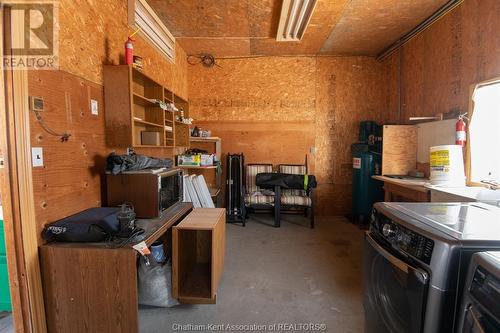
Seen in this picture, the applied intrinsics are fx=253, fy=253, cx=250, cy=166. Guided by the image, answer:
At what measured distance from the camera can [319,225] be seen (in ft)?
12.2

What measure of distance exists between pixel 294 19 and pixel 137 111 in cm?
201

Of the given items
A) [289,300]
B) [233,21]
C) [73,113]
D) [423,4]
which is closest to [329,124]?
[423,4]

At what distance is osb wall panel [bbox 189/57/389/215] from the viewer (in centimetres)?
412

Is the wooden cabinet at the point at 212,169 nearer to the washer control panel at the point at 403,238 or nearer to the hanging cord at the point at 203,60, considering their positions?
the hanging cord at the point at 203,60

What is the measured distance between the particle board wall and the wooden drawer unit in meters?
0.67

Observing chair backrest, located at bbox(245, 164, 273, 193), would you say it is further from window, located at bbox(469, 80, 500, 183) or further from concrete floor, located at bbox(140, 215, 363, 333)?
window, located at bbox(469, 80, 500, 183)

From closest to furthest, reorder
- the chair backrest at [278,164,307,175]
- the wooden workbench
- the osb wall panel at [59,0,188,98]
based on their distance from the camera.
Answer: the osb wall panel at [59,0,188,98] < the wooden workbench < the chair backrest at [278,164,307,175]

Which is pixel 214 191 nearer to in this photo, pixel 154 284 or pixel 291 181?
pixel 291 181

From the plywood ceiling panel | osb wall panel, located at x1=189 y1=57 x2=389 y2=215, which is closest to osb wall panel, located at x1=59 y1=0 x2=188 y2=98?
osb wall panel, located at x1=189 y1=57 x2=389 y2=215

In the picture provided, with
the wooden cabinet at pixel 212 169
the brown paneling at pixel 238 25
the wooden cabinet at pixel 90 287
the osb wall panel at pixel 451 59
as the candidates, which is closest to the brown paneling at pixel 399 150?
the osb wall panel at pixel 451 59

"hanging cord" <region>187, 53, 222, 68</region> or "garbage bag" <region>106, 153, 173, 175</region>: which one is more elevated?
"hanging cord" <region>187, 53, 222, 68</region>

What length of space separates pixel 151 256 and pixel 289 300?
108cm

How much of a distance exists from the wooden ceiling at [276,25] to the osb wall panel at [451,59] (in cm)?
27

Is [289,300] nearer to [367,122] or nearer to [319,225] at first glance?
[319,225]
